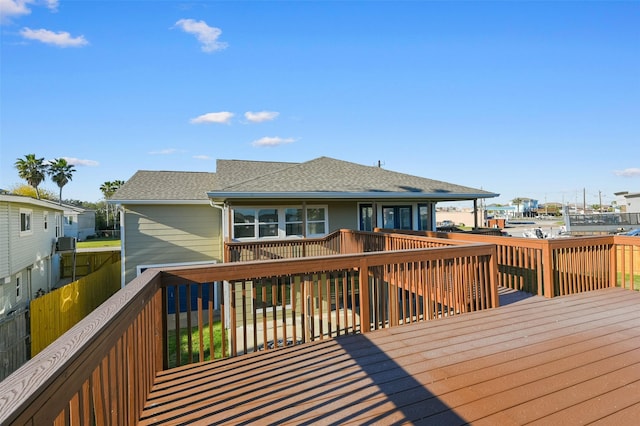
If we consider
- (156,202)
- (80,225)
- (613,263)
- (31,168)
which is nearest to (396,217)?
(613,263)

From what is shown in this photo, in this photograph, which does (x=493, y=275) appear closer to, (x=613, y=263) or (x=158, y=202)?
(x=613, y=263)

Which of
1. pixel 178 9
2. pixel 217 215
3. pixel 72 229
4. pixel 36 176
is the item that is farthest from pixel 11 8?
pixel 36 176

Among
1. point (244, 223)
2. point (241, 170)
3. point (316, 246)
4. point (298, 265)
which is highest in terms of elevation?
point (241, 170)

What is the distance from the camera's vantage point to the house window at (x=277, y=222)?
1025 centimetres

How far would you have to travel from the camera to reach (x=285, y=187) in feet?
30.8

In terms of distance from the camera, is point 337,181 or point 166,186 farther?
point 166,186

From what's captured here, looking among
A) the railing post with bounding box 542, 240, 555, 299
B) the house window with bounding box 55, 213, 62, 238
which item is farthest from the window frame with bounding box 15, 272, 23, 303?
the railing post with bounding box 542, 240, 555, 299

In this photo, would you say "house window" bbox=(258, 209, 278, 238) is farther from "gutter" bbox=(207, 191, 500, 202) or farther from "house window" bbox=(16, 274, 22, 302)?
"house window" bbox=(16, 274, 22, 302)

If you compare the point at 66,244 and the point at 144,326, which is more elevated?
the point at 144,326

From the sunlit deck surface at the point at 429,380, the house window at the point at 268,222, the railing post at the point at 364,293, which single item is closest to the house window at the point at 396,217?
the house window at the point at 268,222

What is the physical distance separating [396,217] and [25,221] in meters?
14.5

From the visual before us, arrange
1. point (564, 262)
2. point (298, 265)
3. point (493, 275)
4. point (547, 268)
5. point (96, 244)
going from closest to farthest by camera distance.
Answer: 1. point (298, 265)
2. point (493, 275)
3. point (547, 268)
4. point (564, 262)
5. point (96, 244)

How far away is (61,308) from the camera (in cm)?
928

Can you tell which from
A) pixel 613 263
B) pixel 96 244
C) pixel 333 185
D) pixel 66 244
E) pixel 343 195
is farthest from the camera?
pixel 96 244
